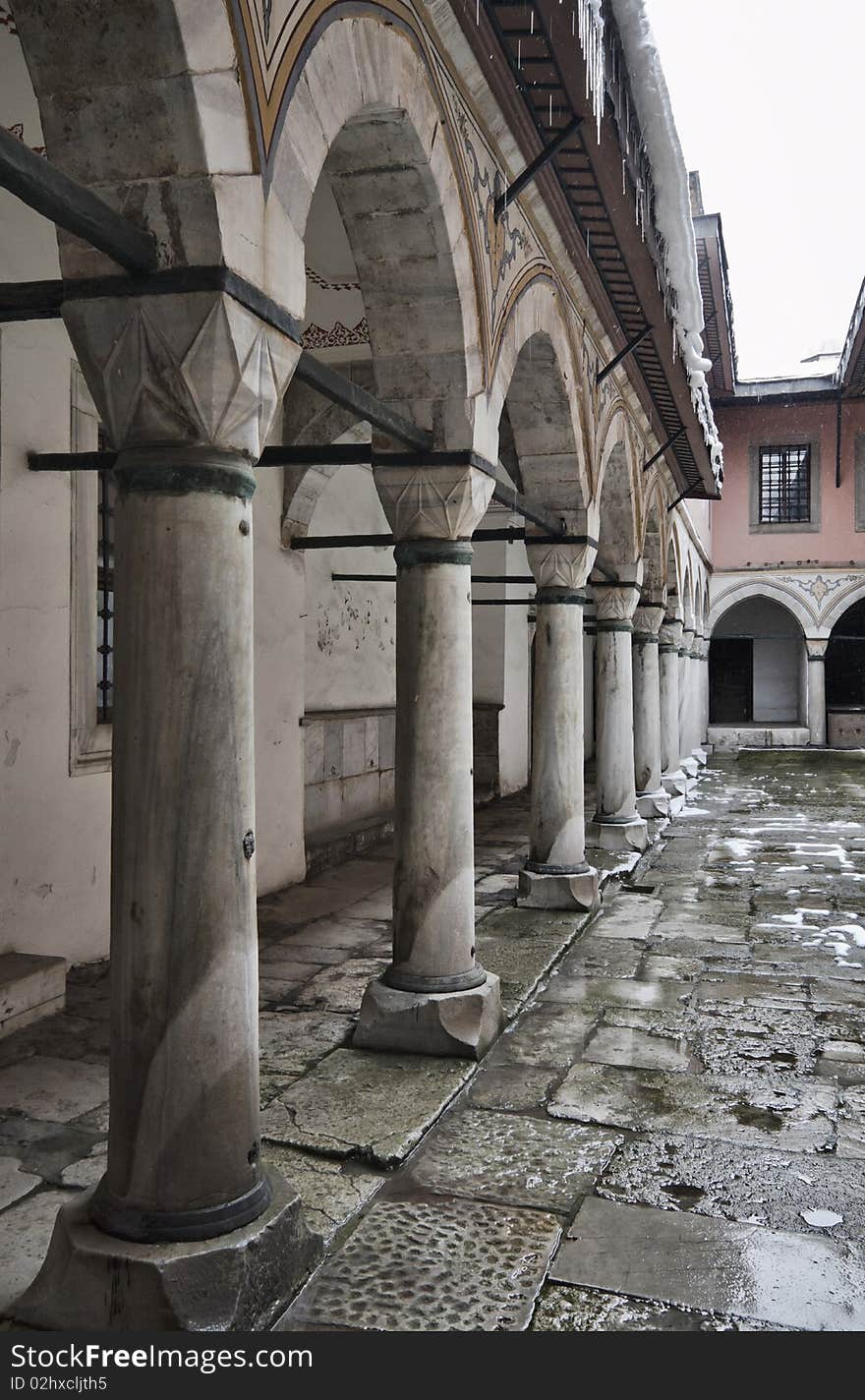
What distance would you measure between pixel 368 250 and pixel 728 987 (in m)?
4.05

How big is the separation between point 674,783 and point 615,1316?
38.5 ft

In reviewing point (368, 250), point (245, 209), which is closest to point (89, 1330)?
point (245, 209)

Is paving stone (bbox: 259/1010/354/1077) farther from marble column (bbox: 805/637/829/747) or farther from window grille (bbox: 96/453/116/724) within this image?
marble column (bbox: 805/637/829/747)

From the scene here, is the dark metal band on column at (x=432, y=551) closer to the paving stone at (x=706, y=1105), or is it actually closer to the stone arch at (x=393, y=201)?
the stone arch at (x=393, y=201)

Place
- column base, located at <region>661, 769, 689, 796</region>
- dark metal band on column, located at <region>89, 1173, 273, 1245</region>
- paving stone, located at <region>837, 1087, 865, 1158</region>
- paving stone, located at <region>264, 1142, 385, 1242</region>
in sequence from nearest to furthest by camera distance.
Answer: dark metal band on column, located at <region>89, 1173, 273, 1245</region> → paving stone, located at <region>264, 1142, 385, 1242</region> → paving stone, located at <region>837, 1087, 865, 1158</region> → column base, located at <region>661, 769, 689, 796</region>

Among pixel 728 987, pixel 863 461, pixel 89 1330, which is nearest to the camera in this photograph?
pixel 89 1330

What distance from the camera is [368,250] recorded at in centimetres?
436

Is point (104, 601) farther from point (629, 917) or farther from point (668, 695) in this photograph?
point (668, 695)

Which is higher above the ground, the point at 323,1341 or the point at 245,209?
the point at 245,209

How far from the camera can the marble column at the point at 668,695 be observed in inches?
579

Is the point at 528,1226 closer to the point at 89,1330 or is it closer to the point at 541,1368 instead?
the point at 541,1368

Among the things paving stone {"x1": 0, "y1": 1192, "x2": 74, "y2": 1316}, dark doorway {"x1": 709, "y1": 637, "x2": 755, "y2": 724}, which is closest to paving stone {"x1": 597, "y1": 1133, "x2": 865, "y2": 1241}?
paving stone {"x1": 0, "y1": 1192, "x2": 74, "y2": 1316}

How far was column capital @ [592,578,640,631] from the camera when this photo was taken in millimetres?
9977

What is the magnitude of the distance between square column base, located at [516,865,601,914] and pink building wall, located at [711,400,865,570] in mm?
18810
